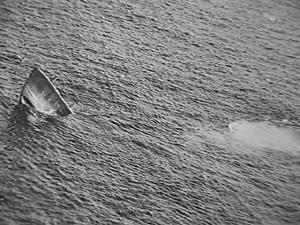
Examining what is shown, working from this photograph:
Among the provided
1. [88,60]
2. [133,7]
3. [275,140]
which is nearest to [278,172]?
[275,140]

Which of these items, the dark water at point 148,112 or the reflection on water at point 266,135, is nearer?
the dark water at point 148,112

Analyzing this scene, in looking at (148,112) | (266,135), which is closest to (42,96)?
(148,112)

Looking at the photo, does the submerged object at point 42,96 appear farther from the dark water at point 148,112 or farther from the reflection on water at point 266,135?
the reflection on water at point 266,135

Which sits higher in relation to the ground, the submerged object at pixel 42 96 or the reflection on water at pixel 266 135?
the reflection on water at pixel 266 135

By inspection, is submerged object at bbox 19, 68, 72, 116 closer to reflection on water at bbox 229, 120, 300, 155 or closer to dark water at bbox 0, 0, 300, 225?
dark water at bbox 0, 0, 300, 225

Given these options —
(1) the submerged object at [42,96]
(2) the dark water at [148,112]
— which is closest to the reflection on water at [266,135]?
(2) the dark water at [148,112]

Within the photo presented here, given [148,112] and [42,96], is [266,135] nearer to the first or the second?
[148,112]
